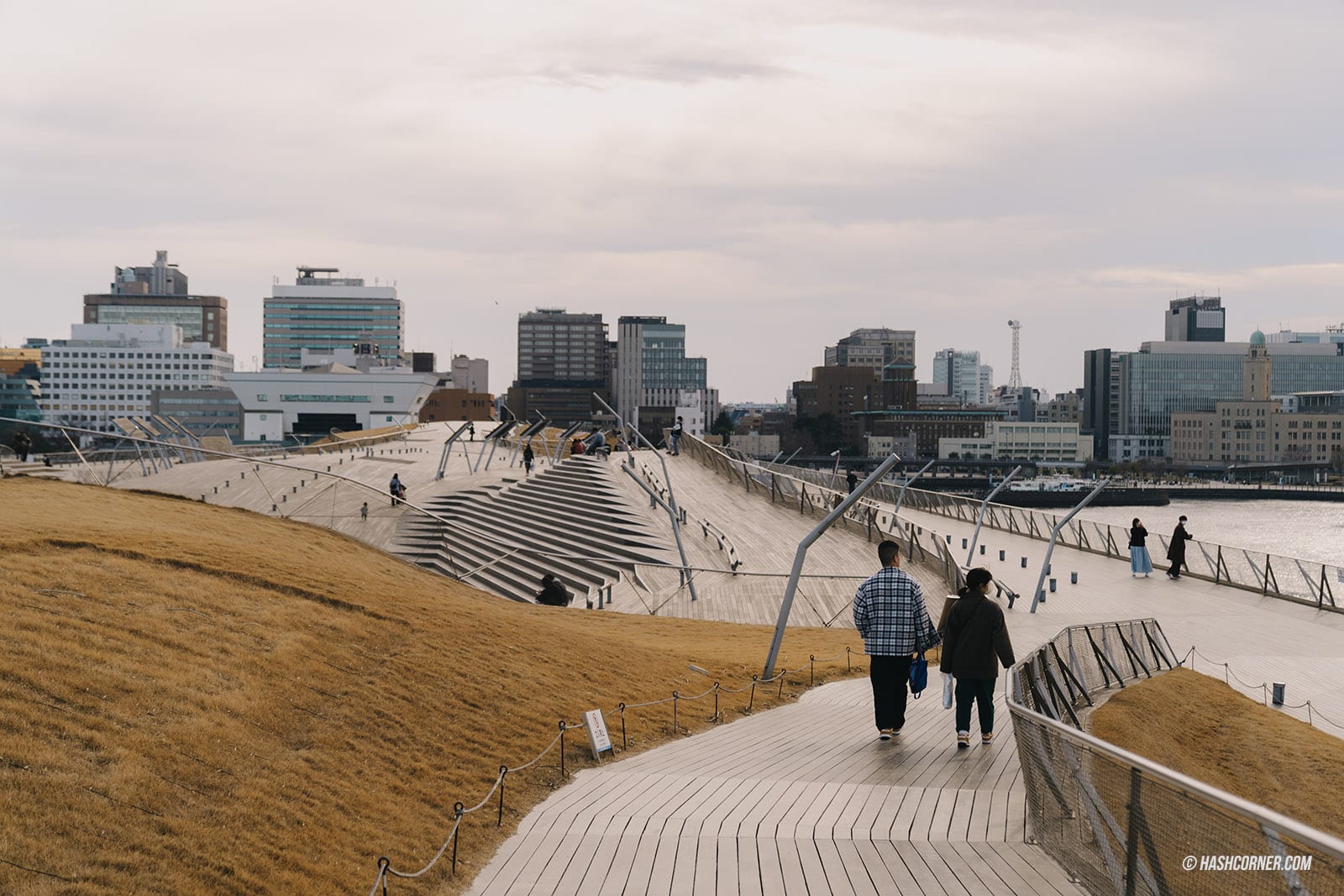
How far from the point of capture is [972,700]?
8938 millimetres

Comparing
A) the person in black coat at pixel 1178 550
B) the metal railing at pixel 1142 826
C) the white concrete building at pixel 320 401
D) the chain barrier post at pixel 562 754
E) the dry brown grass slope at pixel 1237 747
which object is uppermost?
the white concrete building at pixel 320 401

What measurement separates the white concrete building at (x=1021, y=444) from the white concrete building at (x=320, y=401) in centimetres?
9485

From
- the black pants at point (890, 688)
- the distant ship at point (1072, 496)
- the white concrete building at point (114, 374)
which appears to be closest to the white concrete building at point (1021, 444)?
the distant ship at point (1072, 496)

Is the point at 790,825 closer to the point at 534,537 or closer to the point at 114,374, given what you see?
the point at 534,537

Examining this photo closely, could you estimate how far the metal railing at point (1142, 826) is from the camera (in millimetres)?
3934

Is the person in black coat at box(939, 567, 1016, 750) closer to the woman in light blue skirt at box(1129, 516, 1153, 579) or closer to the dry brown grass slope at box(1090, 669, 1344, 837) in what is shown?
the dry brown grass slope at box(1090, 669, 1344, 837)

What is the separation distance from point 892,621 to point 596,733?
2579 mm

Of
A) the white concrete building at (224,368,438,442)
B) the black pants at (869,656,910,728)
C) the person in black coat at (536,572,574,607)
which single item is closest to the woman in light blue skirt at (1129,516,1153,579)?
the person in black coat at (536,572,574,607)

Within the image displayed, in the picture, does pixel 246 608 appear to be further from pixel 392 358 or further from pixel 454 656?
pixel 392 358

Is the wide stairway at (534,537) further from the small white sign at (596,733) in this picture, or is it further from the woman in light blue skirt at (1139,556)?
the small white sign at (596,733)

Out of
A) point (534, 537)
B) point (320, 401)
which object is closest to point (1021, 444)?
point (320, 401)

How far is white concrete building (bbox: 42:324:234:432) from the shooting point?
178750 mm

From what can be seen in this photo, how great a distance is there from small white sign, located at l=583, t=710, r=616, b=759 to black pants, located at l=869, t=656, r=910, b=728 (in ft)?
7.42

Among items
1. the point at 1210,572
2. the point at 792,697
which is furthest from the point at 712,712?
the point at 1210,572
